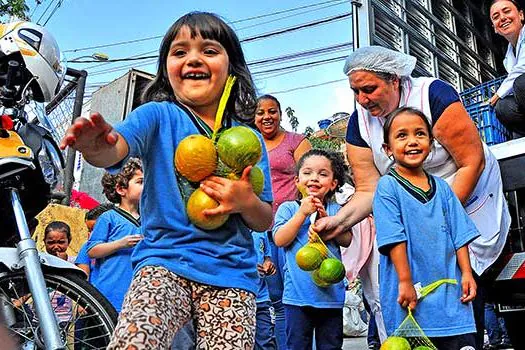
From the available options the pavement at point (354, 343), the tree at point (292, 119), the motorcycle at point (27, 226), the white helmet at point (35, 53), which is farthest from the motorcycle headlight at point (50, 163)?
the tree at point (292, 119)

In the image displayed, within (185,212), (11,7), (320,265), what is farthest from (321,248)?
(11,7)

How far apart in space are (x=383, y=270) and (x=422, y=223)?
276 mm

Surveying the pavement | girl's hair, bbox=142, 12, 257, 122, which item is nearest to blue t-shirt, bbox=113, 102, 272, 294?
girl's hair, bbox=142, 12, 257, 122

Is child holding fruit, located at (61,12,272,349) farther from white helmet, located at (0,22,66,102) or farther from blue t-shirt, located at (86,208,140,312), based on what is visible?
blue t-shirt, located at (86,208,140,312)

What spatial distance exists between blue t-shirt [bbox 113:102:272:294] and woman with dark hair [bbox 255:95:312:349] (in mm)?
2012

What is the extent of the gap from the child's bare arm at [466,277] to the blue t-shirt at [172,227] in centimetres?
110

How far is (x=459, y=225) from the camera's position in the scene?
2766 millimetres

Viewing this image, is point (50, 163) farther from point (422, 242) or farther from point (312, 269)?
point (422, 242)

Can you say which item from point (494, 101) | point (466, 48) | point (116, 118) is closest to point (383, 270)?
point (494, 101)

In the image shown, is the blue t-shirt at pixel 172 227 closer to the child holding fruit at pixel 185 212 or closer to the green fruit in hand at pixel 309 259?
the child holding fruit at pixel 185 212

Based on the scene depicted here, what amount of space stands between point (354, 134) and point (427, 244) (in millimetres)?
891

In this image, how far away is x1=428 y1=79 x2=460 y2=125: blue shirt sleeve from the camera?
2.99 metres

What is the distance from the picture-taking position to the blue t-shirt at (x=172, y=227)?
188 centimetres

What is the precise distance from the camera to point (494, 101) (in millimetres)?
3777
